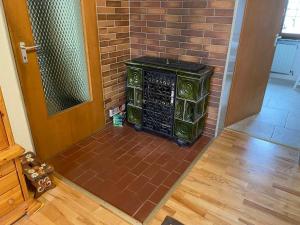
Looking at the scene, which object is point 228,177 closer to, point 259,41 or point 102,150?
point 102,150

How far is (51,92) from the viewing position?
2.08m

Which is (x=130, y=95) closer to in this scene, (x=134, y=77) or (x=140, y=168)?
(x=134, y=77)

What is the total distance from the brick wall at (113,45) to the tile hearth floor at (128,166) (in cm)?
48

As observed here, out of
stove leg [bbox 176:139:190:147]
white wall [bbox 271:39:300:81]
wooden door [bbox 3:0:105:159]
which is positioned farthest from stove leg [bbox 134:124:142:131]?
white wall [bbox 271:39:300:81]

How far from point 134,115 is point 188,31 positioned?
105 cm

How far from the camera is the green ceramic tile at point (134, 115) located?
2570 millimetres

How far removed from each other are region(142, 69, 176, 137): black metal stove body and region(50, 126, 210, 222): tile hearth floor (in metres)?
0.15

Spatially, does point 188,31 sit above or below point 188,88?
above

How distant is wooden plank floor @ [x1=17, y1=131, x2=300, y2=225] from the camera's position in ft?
5.20

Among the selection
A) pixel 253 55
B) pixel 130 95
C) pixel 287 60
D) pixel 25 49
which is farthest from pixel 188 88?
pixel 287 60

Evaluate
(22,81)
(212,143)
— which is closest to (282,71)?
(212,143)

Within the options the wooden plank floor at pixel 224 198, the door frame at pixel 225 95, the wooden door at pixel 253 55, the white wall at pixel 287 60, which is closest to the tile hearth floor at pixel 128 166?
the wooden plank floor at pixel 224 198

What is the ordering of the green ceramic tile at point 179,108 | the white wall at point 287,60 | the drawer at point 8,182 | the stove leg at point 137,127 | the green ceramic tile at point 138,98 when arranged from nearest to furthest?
the drawer at point 8,182
the green ceramic tile at point 179,108
the green ceramic tile at point 138,98
the stove leg at point 137,127
the white wall at point 287,60

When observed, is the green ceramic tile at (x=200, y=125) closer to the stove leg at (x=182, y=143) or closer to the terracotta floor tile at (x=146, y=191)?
the stove leg at (x=182, y=143)
